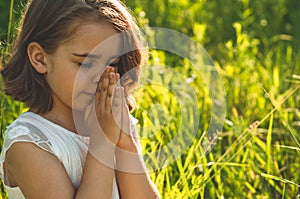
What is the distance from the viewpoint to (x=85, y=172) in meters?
2.17

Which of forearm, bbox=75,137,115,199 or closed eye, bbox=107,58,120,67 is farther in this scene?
closed eye, bbox=107,58,120,67

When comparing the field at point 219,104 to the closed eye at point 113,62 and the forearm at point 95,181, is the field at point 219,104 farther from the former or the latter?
the forearm at point 95,181

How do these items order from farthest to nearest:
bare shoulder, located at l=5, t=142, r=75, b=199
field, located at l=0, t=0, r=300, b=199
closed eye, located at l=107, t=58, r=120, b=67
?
field, located at l=0, t=0, r=300, b=199 → closed eye, located at l=107, t=58, r=120, b=67 → bare shoulder, located at l=5, t=142, r=75, b=199

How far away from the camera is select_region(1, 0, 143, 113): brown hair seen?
2.26 m

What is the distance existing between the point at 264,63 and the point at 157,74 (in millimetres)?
968

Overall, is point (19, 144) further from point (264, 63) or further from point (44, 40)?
point (264, 63)

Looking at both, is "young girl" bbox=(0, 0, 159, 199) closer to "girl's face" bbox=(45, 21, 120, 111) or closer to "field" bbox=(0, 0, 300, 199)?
"girl's face" bbox=(45, 21, 120, 111)

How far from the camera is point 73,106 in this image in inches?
88.4

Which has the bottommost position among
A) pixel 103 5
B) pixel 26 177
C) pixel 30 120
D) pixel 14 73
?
pixel 26 177

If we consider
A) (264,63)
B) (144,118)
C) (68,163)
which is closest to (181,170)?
(144,118)

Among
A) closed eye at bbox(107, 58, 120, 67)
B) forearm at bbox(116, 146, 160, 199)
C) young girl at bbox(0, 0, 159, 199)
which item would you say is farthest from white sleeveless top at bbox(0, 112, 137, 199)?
closed eye at bbox(107, 58, 120, 67)

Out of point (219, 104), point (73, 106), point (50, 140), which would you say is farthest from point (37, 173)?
point (219, 104)

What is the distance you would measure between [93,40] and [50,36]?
5.7 inches

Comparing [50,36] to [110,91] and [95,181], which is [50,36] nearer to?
[110,91]
